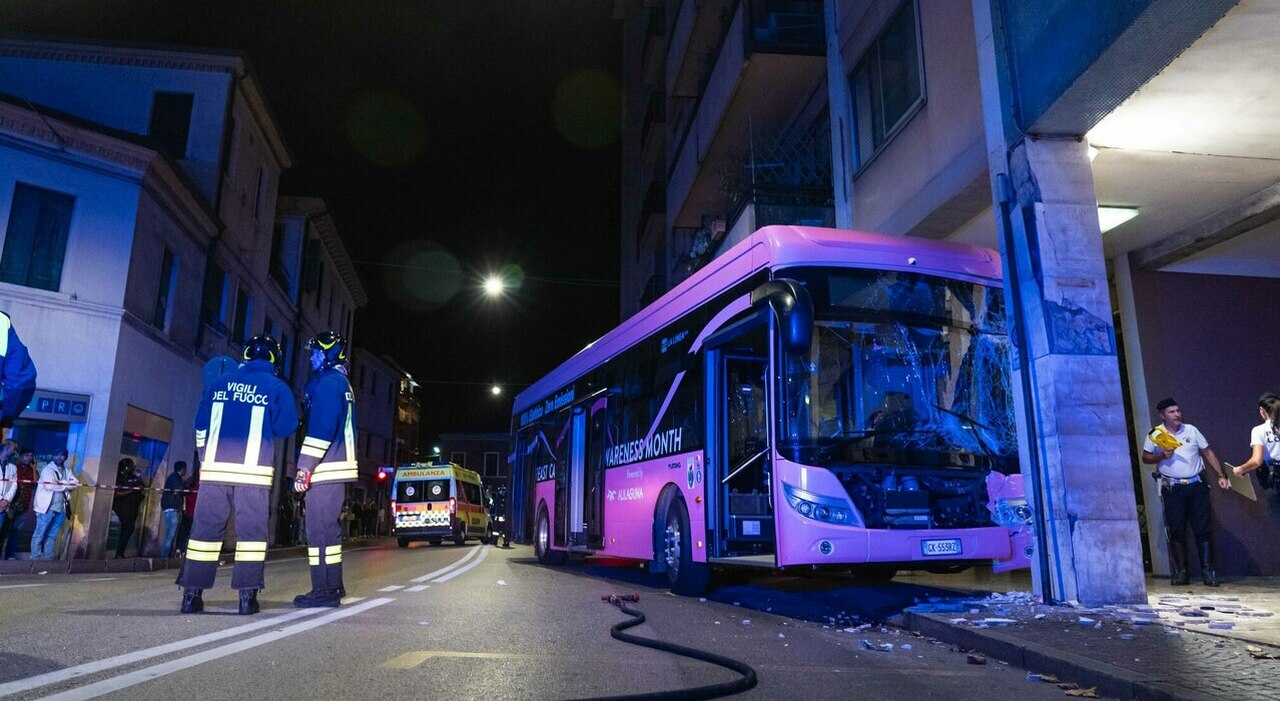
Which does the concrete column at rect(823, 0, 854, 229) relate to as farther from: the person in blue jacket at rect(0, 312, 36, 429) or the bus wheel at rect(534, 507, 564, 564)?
the person in blue jacket at rect(0, 312, 36, 429)

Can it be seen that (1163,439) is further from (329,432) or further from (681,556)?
(329,432)

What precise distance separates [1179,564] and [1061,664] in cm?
588

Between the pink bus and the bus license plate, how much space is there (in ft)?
0.04

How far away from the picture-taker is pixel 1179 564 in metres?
9.42

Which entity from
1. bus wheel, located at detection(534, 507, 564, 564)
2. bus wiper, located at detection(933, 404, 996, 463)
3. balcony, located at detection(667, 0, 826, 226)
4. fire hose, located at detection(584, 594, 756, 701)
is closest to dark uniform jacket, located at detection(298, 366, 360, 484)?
fire hose, located at detection(584, 594, 756, 701)

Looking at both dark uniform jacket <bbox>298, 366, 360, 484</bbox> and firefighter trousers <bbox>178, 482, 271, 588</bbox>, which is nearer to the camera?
firefighter trousers <bbox>178, 482, 271, 588</bbox>

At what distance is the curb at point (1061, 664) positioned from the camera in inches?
158

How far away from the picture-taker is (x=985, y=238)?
11555 millimetres

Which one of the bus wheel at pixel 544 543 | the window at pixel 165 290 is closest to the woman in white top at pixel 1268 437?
the bus wheel at pixel 544 543

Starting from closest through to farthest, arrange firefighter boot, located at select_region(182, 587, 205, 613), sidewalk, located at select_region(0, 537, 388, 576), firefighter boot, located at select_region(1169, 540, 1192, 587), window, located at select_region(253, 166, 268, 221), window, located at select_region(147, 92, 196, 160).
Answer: firefighter boot, located at select_region(182, 587, 205, 613) < firefighter boot, located at select_region(1169, 540, 1192, 587) < sidewalk, located at select_region(0, 537, 388, 576) < window, located at select_region(147, 92, 196, 160) < window, located at select_region(253, 166, 268, 221)

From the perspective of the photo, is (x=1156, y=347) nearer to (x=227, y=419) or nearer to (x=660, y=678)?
(x=660, y=678)

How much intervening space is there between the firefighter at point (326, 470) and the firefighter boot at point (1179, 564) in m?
8.55

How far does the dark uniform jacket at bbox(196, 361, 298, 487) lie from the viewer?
684 cm

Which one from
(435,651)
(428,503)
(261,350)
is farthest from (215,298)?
(435,651)
